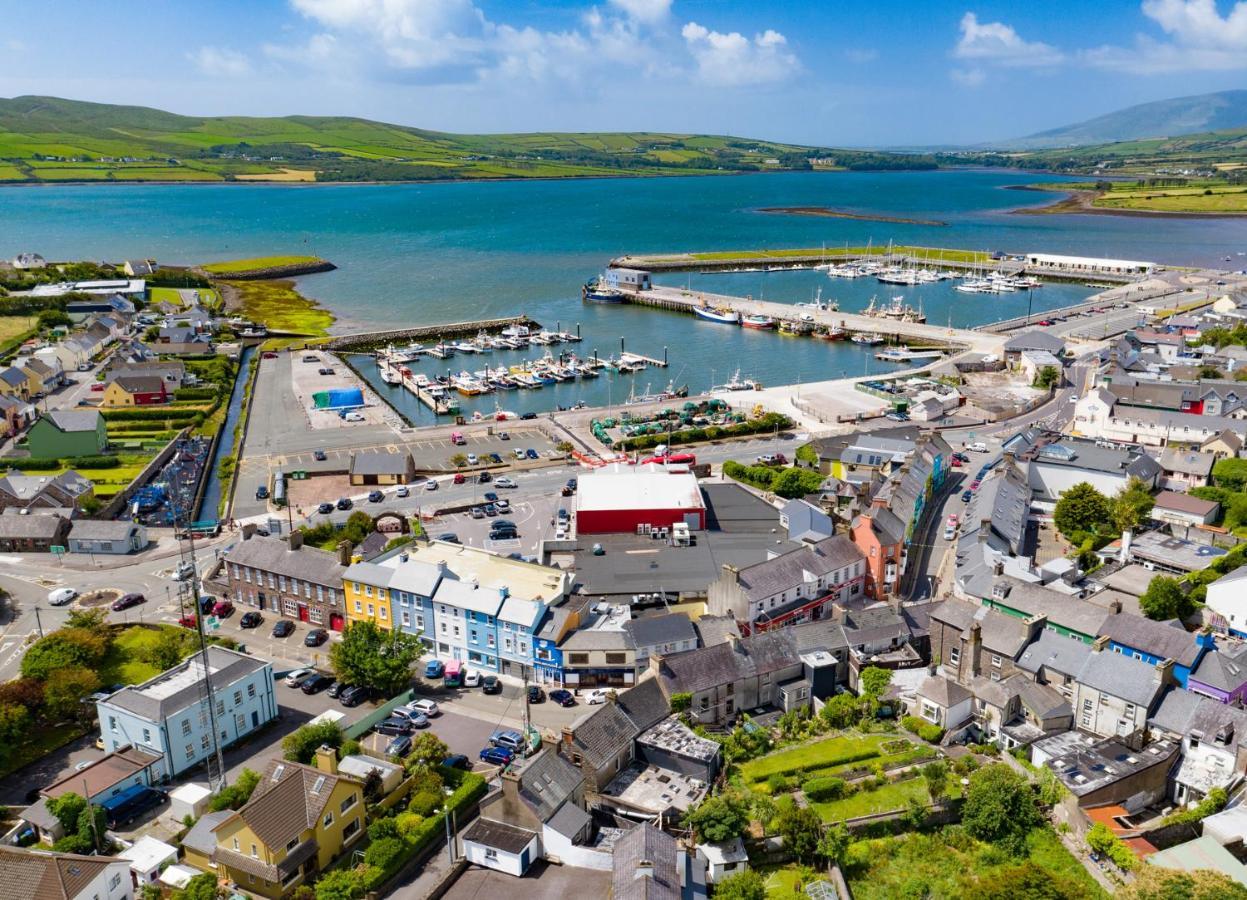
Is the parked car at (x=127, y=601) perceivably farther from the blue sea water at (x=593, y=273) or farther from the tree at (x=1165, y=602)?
the tree at (x=1165, y=602)

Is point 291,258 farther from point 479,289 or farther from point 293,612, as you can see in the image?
point 293,612

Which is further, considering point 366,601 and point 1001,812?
point 366,601

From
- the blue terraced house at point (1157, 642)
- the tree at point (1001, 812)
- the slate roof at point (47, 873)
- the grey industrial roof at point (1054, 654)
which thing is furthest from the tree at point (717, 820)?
the blue terraced house at point (1157, 642)

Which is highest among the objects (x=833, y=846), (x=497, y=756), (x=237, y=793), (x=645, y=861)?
(x=645, y=861)

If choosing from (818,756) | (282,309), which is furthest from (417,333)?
(818,756)

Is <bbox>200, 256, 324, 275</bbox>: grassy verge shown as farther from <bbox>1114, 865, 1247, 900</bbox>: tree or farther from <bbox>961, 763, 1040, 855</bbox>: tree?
<bbox>1114, 865, 1247, 900</bbox>: tree

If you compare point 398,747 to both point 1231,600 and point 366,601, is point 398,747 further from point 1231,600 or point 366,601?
point 1231,600

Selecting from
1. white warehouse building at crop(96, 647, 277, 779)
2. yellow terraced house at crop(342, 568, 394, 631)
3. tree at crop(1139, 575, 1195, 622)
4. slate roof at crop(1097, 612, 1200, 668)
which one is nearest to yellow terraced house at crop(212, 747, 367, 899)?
white warehouse building at crop(96, 647, 277, 779)

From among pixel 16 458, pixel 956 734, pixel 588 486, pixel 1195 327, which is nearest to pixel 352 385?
pixel 16 458
